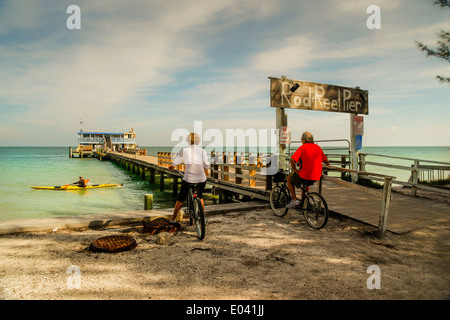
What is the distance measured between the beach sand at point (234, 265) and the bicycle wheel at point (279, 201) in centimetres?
104

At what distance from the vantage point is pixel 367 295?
10.1ft

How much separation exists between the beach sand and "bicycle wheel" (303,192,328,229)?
19cm

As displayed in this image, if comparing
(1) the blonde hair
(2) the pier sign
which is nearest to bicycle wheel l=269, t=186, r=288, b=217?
(1) the blonde hair

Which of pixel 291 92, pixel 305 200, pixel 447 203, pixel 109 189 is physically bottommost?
pixel 109 189

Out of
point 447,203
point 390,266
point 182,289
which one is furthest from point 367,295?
point 447,203

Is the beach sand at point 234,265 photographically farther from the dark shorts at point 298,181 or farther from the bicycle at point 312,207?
the dark shorts at point 298,181

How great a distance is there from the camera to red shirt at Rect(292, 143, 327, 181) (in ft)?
18.4

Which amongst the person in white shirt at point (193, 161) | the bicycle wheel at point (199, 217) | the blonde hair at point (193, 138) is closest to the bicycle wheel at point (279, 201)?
the person in white shirt at point (193, 161)

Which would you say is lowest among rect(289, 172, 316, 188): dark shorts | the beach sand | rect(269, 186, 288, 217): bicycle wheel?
the beach sand

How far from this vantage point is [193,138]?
17.7ft

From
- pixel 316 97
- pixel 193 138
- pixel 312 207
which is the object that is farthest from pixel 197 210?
pixel 316 97

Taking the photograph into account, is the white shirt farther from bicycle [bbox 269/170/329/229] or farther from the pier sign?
the pier sign
